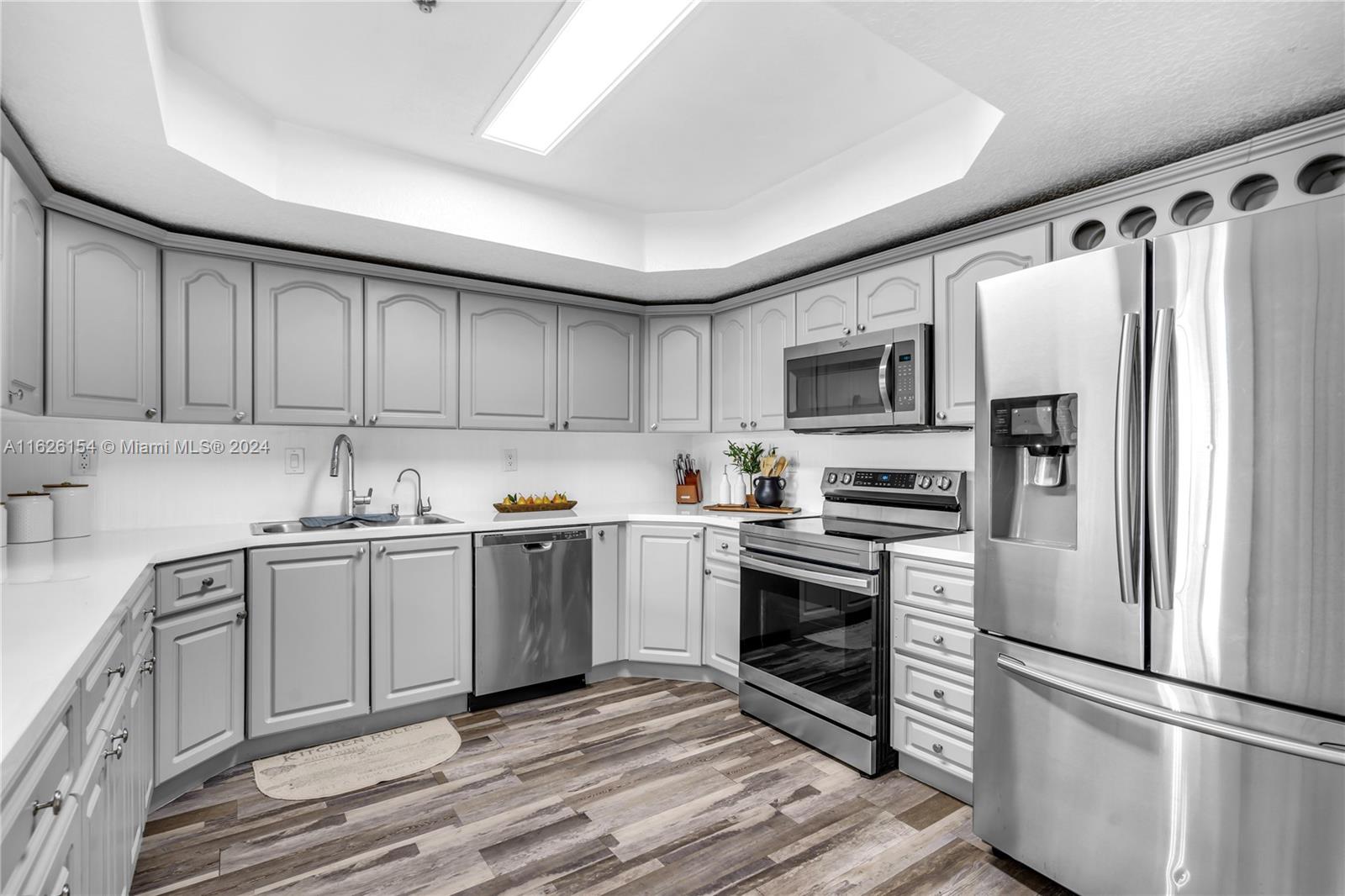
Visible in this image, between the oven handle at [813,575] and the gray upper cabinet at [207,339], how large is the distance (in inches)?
91.4

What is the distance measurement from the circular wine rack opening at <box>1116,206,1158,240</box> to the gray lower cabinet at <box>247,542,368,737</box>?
3136 mm

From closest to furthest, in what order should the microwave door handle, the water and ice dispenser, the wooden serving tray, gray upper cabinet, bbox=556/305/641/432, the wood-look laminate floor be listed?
the water and ice dispenser < the wood-look laminate floor < the microwave door handle < the wooden serving tray < gray upper cabinet, bbox=556/305/641/432

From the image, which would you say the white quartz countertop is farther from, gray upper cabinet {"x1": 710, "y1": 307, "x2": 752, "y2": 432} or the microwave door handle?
the microwave door handle

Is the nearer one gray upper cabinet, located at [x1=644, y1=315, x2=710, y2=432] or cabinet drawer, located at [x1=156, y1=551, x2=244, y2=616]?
cabinet drawer, located at [x1=156, y1=551, x2=244, y2=616]

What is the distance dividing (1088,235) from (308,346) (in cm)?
322

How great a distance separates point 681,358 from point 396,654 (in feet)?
7.25

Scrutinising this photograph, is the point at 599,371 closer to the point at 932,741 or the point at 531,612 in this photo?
the point at 531,612

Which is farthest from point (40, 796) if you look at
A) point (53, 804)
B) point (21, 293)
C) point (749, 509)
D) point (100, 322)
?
point (749, 509)

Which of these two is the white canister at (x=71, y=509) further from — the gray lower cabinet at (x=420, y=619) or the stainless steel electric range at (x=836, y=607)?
the stainless steel electric range at (x=836, y=607)

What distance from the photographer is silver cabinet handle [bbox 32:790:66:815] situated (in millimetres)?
985

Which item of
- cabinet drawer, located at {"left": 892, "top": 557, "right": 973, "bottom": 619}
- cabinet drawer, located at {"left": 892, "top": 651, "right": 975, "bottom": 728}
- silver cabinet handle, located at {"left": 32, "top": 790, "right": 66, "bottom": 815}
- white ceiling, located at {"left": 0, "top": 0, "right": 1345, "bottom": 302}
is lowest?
cabinet drawer, located at {"left": 892, "top": 651, "right": 975, "bottom": 728}

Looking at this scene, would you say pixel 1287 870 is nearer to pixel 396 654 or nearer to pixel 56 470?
pixel 396 654

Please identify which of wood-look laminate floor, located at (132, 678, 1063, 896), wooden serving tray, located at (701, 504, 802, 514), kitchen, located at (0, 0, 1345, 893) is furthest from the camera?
wooden serving tray, located at (701, 504, 802, 514)

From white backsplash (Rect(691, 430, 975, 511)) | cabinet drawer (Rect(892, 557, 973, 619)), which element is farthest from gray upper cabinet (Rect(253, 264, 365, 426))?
cabinet drawer (Rect(892, 557, 973, 619))
